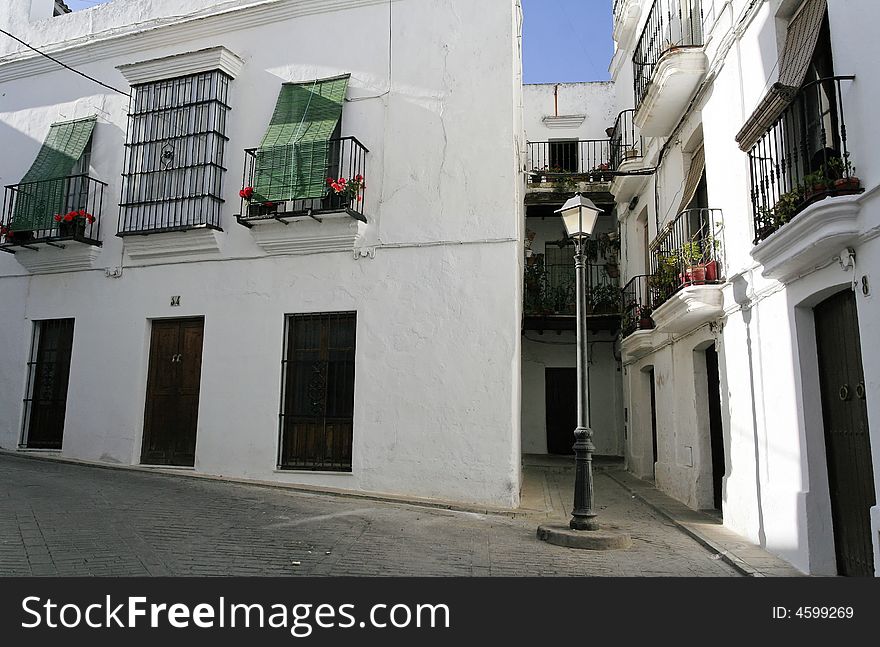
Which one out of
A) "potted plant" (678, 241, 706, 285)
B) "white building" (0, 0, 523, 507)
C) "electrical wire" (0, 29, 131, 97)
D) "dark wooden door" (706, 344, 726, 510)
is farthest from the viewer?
"electrical wire" (0, 29, 131, 97)

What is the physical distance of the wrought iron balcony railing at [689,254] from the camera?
8.27 m

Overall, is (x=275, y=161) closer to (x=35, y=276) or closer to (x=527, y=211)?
(x=35, y=276)

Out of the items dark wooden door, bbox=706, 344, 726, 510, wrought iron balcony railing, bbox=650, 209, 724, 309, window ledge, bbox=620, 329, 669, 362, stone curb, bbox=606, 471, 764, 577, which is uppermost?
wrought iron balcony railing, bbox=650, 209, 724, 309

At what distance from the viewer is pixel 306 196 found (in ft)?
31.7

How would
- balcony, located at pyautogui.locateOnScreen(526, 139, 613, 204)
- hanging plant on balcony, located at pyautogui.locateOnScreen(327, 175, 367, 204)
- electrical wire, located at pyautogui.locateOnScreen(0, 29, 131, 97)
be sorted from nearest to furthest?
hanging plant on balcony, located at pyautogui.locateOnScreen(327, 175, 367, 204)
electrical wire, located at pyautogui.locateOnScreen(0, 29, 131, 97)
balcony, located at pyautogui.locateOnScreen(526, 139, 613, 204)

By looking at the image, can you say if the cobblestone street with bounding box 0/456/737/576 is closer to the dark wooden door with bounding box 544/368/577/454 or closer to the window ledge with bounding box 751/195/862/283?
the window ledge with bounding box 751/195/862/283

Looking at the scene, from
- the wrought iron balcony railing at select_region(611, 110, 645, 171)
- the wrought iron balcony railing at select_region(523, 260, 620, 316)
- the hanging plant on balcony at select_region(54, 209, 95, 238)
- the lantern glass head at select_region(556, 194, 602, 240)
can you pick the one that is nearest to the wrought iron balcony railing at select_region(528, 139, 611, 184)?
the wrought iron balcony railing at select_region(611, 110, 645, 171)

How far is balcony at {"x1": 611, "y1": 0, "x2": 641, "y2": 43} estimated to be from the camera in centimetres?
1352

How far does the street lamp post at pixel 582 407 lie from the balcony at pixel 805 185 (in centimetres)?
176

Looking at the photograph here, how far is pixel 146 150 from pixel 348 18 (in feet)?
12.9

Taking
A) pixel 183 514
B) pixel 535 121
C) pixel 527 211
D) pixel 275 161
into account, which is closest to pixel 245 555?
pixel 183 514

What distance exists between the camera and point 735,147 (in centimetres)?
798

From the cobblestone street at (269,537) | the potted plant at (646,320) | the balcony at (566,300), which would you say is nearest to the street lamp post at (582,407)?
the cobblestone street at (269,537)

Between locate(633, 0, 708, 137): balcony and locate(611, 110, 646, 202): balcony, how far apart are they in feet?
5.56
